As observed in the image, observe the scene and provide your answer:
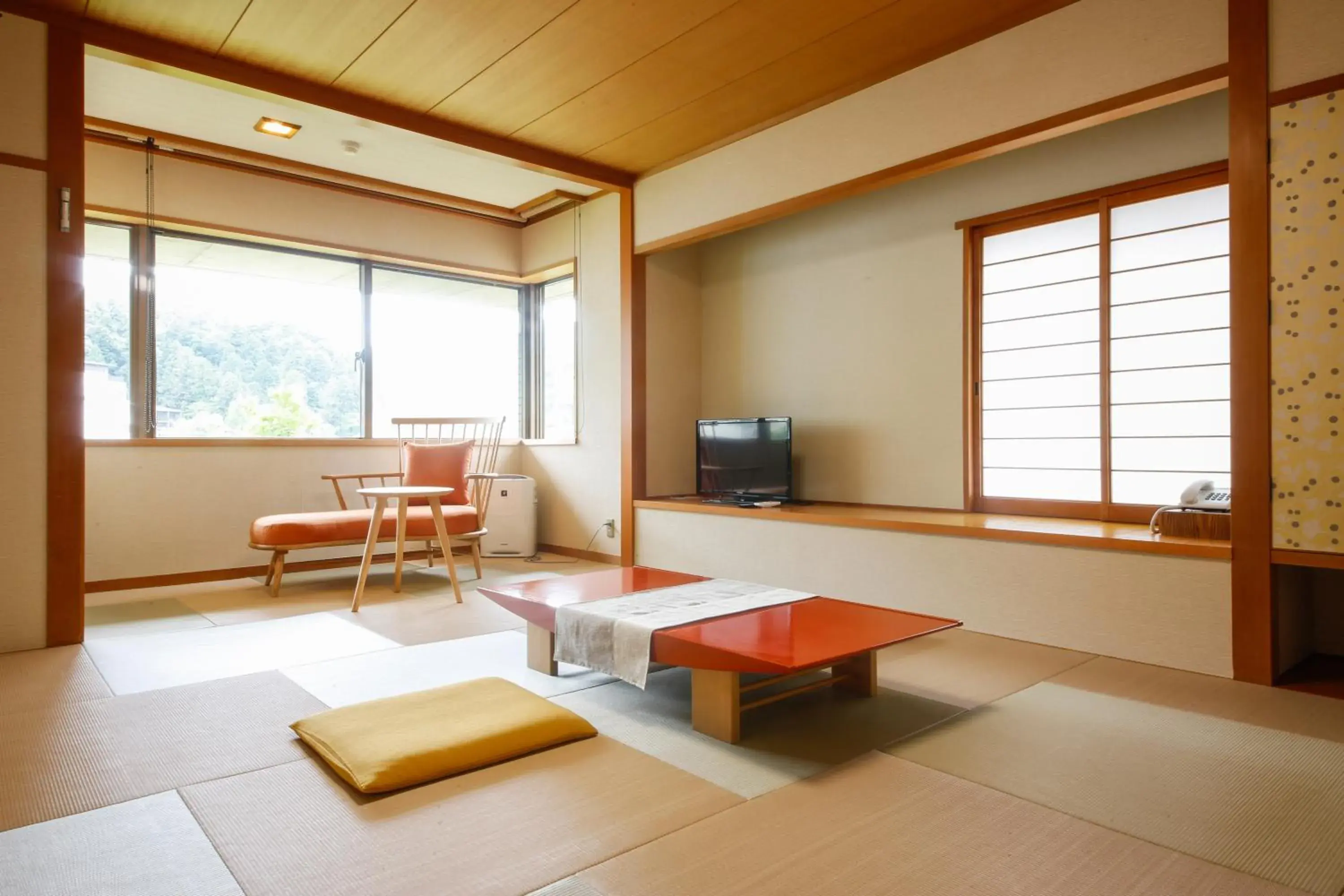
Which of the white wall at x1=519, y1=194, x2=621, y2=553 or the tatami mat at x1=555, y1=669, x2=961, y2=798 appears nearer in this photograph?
the tatami mat at x1=555, y1=669, x2=961, y2=798

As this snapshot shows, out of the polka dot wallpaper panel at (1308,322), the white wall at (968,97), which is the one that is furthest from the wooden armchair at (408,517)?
the polka dot wallpaper panel at (1308,322)

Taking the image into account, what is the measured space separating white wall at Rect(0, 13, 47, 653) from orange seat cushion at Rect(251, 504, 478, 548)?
121 centimetres

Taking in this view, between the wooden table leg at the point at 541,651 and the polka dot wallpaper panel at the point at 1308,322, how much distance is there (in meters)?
2.53

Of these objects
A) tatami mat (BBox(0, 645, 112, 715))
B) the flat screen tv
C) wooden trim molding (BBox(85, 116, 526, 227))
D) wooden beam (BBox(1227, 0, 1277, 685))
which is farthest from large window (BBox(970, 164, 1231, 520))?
tatami mat (BBox(0, 645, 112, 715))

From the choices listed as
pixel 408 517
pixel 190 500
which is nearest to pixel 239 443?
pixel 190 500

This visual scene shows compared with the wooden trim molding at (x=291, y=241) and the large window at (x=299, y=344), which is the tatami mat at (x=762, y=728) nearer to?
the large window at (x=299, y=344)

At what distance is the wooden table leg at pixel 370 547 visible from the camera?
159 inches

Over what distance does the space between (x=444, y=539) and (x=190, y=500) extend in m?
1.87

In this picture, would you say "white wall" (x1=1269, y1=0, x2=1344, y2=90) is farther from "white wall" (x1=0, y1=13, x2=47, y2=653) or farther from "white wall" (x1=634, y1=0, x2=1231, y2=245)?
"white wall" (x1=0, y1=13, x2=47, y2=653)

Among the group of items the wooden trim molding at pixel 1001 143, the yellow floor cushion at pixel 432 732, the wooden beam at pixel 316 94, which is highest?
the wooden beam at pixel 316 94

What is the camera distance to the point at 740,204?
14.9ft

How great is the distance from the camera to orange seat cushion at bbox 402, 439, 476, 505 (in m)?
5.22

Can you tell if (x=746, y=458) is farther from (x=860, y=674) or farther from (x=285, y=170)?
(x=285, y=170)

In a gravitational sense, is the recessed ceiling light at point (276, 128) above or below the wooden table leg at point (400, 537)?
above
